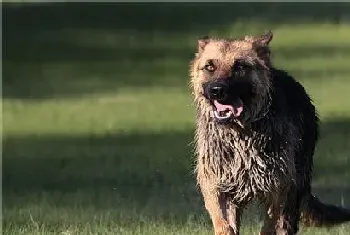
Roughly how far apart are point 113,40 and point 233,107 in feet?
66.8

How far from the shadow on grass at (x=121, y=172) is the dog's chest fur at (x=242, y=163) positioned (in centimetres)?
187

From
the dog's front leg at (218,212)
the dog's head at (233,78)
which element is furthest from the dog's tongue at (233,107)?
the dog's front leg at (218,212)

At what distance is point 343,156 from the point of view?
46.2ft

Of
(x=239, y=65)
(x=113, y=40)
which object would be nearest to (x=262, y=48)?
(x=239, y=65)

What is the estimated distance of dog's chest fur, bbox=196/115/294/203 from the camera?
27.6 feet

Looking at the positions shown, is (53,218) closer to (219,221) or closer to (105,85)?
(219,221)

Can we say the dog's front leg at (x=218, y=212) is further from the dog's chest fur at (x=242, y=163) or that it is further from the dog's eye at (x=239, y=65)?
the dog's eye at (x=239, y=65)

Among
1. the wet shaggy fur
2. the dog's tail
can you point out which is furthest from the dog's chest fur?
the dog's tail

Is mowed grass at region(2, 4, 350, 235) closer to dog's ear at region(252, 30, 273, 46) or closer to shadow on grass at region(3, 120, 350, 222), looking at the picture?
shadow on grass at region(3, 120, 350, 222)

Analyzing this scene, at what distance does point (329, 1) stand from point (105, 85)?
12843 mm

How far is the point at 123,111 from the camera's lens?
18.5 metres

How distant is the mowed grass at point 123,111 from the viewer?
1088 cm

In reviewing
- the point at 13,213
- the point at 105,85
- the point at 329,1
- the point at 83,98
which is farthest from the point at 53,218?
the point at 329,1

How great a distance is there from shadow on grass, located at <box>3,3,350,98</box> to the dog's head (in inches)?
495
